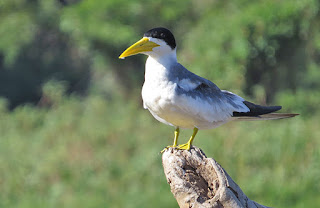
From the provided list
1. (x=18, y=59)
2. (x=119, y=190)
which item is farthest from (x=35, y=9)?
(x=119, y=190)

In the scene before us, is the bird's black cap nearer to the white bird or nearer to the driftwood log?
the white bird

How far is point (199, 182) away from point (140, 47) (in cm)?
130

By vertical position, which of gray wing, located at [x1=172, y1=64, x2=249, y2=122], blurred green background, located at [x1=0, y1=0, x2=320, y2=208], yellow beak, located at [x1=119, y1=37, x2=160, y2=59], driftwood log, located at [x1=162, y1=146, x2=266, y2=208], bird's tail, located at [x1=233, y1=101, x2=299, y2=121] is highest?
blurred green background, located at [x1=0, y1=0, x2=320, y2=208]

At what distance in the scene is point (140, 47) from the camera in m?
5.27

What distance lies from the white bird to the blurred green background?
4.29 meters

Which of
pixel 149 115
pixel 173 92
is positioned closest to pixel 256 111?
pixel 173 92

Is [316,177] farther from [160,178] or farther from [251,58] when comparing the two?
[251,58]

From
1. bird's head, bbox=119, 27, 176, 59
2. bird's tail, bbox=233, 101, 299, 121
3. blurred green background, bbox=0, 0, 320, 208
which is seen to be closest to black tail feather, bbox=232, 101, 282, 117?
bird's tail, bbox=233, 101, 299, 121

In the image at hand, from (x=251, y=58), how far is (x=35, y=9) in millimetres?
6748

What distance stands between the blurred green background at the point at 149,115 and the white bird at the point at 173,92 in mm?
4291

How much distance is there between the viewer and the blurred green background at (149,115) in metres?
10.1

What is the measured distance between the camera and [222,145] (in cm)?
1045

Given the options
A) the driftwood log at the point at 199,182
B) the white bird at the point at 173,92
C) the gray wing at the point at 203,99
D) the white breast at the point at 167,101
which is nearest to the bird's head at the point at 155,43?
the white bird at the point at 173,92

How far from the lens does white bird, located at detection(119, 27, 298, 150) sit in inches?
204
